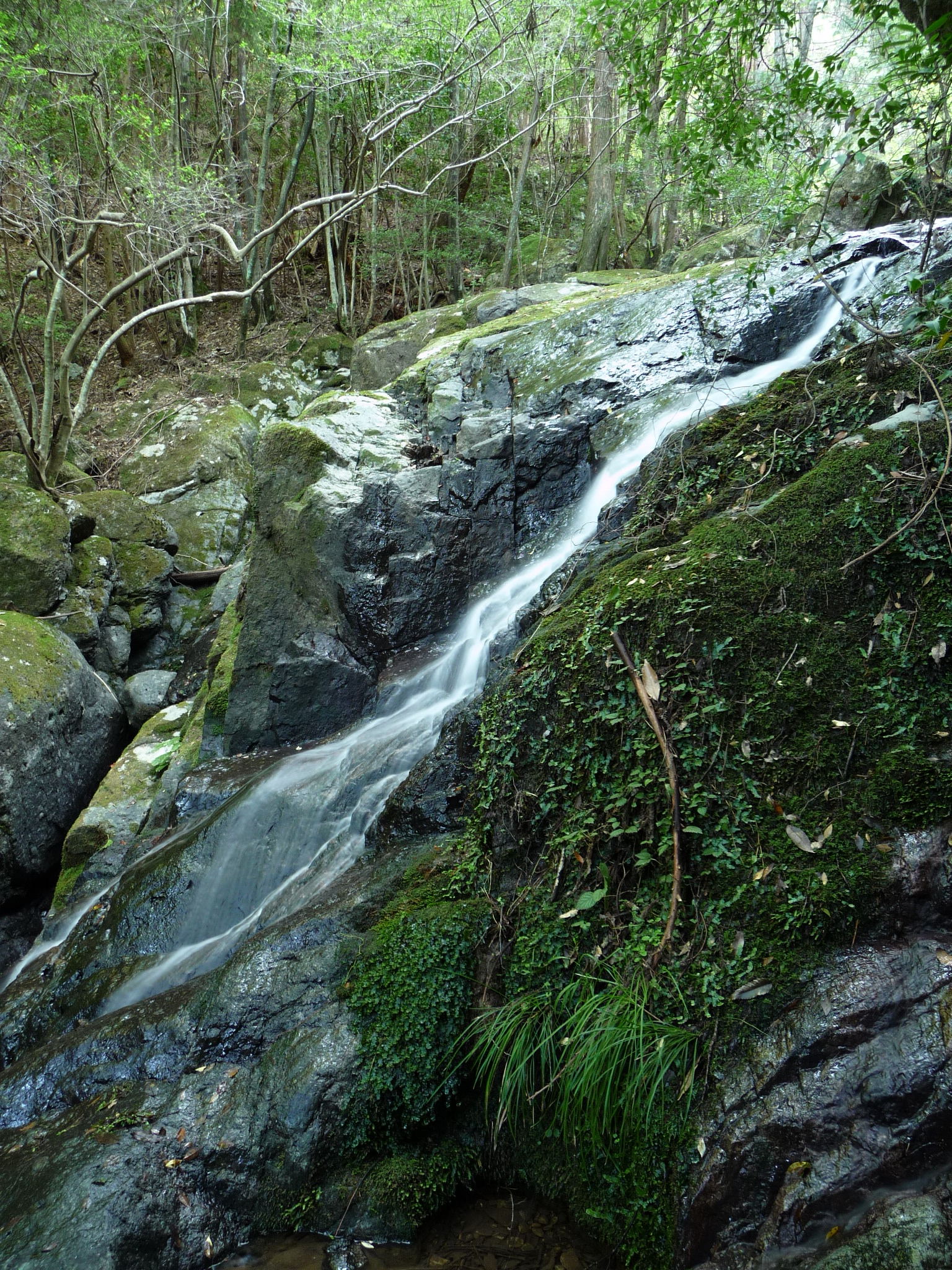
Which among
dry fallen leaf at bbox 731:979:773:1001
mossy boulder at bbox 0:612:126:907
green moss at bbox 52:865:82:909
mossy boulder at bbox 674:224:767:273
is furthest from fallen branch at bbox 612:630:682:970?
mossy boulder at bbox 674:224:767:273

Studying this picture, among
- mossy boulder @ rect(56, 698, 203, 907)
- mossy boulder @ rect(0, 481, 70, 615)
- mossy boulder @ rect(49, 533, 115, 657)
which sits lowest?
mossy boulder @ rect(56, 698, 203, 907)

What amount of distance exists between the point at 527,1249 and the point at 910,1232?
5.01 feet

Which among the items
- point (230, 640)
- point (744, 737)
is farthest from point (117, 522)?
point (744, 737)

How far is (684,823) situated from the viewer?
3.19 m

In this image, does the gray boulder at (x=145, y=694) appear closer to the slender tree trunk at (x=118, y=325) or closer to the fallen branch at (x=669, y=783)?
the fallen branch at (x=669, y=783)

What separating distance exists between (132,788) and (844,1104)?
25.2ft

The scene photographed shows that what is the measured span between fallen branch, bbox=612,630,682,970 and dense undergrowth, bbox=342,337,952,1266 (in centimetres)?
4

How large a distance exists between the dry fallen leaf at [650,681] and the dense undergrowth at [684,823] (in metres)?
0.06

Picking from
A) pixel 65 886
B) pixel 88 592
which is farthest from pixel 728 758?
pixel 88 592

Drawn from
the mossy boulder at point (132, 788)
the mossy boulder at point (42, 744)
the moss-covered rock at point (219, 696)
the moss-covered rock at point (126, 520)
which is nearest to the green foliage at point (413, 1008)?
the moss-covered rock at point (219, 696)

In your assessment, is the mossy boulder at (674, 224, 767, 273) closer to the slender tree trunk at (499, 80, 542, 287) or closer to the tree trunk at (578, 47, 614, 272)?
the tree trunk at (578, 47, 614, 272)

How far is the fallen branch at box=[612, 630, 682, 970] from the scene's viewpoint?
9.92 feet

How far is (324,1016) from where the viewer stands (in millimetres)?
3719

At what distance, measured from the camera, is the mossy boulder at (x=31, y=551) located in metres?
10.0
